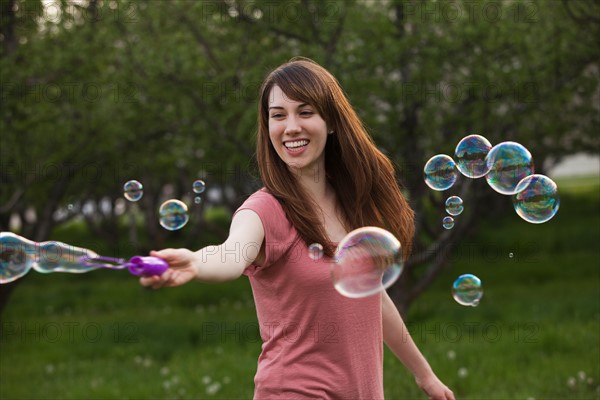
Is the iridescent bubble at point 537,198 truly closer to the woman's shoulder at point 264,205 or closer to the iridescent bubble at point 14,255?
the woman's shoulder at point 264,205

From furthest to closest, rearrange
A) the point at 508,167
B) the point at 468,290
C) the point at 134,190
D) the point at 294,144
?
1. the point at 134,190
2. the point at 508,167
3. the point at 468,290
4. the point at 294,144

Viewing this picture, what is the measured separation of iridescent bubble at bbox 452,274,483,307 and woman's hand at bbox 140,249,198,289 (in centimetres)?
206

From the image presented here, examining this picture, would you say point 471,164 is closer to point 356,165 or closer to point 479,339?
point 356,165

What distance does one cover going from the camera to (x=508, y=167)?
4031 millimetres

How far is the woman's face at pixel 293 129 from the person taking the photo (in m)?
2.78

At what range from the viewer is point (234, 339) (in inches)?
337

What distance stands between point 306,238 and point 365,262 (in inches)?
8.4

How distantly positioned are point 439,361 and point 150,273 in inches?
203

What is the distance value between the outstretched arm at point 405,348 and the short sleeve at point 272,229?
60 cm

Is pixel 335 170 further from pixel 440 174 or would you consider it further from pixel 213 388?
pixel 213 388

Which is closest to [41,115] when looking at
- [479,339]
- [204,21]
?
[204,21]

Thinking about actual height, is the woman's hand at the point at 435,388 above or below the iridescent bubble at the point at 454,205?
below

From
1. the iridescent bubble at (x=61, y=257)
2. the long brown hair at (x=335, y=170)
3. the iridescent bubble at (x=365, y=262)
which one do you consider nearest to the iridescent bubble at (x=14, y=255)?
the iridescent bubble at (x=61, y=257)

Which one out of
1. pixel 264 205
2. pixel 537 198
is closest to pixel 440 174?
pixel 537 198
